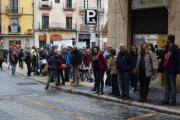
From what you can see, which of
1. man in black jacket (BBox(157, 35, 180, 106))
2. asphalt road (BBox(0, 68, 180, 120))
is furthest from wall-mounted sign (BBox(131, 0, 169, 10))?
asphalt road (BBox(0, 68, 180, 120))

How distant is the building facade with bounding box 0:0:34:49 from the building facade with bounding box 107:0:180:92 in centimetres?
3376

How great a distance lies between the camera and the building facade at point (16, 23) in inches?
1761

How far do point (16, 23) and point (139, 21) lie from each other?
36.7 m

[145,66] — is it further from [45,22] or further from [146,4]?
[45,22]

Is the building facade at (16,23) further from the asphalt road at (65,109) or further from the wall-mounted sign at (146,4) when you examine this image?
the asphalt road at (65,109)

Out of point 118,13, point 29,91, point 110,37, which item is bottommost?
point 29,91

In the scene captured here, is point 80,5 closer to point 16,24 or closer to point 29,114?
point 16,24

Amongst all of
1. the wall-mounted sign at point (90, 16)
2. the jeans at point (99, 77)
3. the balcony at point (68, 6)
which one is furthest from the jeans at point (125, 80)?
the balcony at point (68, 6)

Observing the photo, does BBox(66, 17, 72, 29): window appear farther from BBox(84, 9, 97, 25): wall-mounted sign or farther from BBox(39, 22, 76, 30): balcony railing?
BBox(84, 9, 97, 25): wall-mounted sign

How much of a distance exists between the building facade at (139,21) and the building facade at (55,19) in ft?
108

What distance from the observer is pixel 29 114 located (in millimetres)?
7352

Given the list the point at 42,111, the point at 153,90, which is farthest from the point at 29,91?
the point at 153,90

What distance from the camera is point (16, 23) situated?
45688mm

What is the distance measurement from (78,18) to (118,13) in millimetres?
35416
